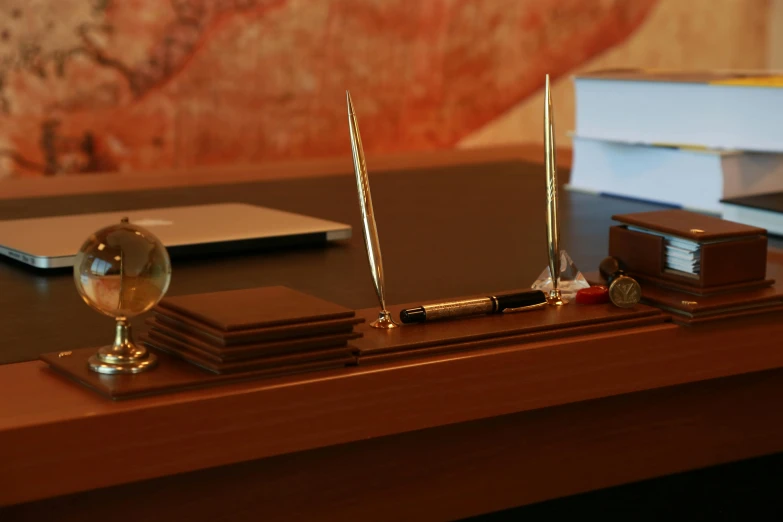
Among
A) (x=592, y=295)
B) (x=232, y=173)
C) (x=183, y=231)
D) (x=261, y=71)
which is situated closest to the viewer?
(x=592, y=295)

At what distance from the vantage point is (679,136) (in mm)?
1723

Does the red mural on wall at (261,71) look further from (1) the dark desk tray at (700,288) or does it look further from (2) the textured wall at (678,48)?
(1) the dark desk tray at (700,288)

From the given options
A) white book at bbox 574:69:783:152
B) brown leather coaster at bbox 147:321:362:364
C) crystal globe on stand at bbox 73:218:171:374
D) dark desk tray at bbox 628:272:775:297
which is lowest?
dark desk tray at bbox 628:272:775:297

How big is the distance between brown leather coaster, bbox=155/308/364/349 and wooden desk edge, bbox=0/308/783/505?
31 mm

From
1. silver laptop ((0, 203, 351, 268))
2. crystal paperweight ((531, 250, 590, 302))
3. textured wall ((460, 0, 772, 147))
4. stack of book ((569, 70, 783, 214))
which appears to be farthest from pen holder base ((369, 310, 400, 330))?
textured wall ((460, 0, 772, 147))

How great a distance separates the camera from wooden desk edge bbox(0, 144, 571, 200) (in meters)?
1.91

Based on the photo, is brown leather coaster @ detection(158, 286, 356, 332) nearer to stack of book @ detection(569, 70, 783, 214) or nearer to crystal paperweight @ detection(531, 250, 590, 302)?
crystal paperweight @ detection(531, 250, 590, 302)

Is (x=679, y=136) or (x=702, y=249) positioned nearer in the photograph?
(x=702, y=249)

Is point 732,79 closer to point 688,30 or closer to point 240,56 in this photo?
point 240,56

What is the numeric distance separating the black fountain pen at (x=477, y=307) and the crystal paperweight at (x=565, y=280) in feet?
0.13

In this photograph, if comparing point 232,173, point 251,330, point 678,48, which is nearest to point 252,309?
point 251,330

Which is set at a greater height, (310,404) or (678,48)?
(678,48)

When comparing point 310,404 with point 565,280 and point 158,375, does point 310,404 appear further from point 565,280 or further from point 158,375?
point 565,280

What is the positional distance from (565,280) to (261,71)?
2.66 metres
